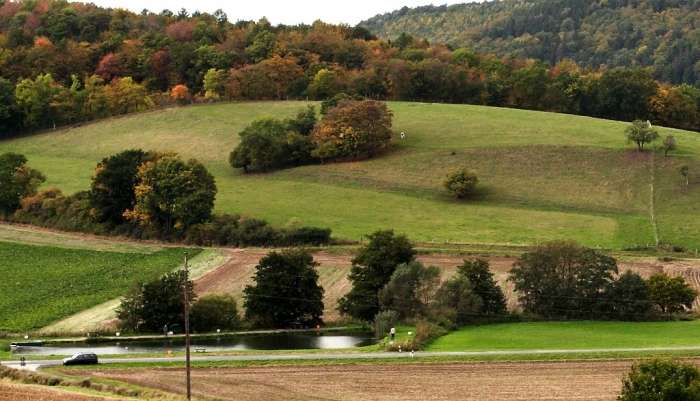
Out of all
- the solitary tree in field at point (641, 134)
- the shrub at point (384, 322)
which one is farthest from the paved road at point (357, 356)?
the solitary tree in field at point (641, 134)

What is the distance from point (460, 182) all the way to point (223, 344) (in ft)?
160

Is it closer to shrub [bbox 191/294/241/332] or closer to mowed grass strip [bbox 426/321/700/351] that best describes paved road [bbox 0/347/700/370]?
mowed grass strip [bbox 426/321/700/351]

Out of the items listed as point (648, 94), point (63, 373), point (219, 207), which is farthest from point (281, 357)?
point (648, 94)

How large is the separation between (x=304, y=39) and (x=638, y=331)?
114 meters

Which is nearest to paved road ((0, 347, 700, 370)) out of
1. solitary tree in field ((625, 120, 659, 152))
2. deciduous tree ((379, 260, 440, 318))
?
deciduous tree ((379, 260, 440, 318))

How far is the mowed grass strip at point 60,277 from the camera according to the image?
75.8m

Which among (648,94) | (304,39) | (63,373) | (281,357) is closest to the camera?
(63,373)

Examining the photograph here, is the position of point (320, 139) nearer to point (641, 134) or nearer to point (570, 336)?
point (641, 134)

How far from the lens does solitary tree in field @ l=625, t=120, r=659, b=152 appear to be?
389 ft

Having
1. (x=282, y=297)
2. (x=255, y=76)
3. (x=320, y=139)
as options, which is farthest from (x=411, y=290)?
(x=255, y=76)

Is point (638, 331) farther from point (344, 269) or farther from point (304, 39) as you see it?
point (304, 39)

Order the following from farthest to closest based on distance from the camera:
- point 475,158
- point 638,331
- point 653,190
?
point 475,158 < point 653,190 < point 638,331

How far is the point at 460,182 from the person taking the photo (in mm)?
111938

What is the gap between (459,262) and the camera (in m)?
88.4
